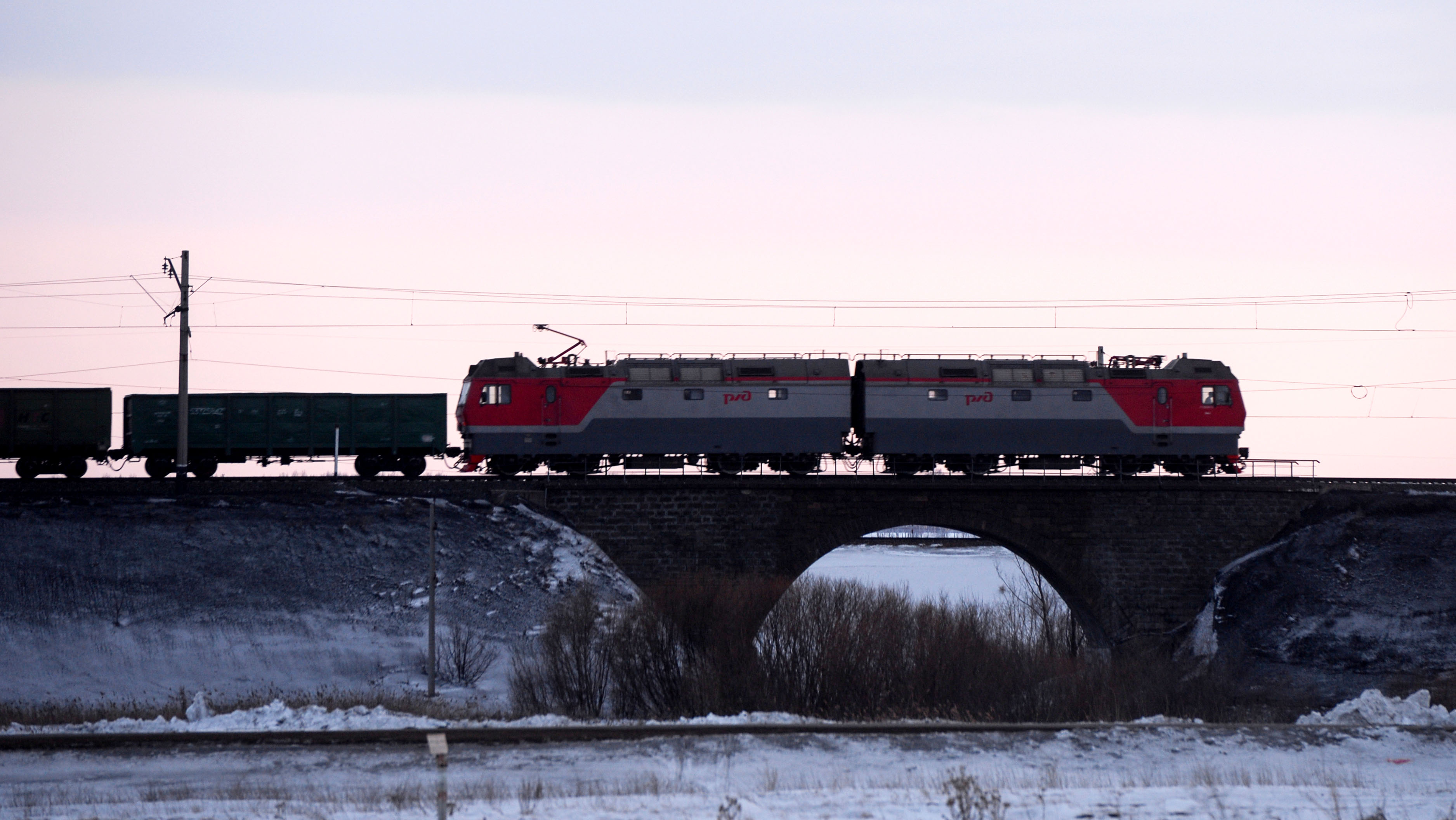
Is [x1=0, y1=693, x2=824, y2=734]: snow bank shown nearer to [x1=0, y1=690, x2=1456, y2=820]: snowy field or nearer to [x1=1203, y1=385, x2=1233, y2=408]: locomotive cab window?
[x1=0, y1=690, x2=1456, y2=820]: snowy field

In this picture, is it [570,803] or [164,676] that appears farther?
[164,676]

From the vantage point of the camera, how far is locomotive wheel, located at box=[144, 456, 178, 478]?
129ft

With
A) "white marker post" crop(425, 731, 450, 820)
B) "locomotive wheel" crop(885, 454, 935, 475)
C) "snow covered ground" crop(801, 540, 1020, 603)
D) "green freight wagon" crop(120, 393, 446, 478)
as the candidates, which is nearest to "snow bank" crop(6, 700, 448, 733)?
"white marker post" crop(425, 731, 450, 820)

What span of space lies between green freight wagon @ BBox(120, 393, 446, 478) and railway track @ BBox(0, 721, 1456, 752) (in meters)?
22.8

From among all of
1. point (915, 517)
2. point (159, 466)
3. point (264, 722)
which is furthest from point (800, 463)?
point (264, 722)

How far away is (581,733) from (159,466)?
28.1 m

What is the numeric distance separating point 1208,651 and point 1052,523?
5963 millimetres

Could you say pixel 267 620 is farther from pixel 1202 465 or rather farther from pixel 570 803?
pixel 1202 465

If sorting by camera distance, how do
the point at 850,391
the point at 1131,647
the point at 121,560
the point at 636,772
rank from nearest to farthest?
the point at 636,772 → the point at 121,560 → the point at 1131,647 → the point at 850,391

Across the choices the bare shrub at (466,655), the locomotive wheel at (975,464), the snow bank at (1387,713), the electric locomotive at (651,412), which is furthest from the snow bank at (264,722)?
the locomotive wheel at (975,464)

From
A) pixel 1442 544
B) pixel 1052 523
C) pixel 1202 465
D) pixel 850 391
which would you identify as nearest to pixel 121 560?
pixel 850 391

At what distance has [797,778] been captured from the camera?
1514cm

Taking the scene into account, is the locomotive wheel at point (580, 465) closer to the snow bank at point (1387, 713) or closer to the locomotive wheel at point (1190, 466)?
the locomotive wheel at point (1190, 466)

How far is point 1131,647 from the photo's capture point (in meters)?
36.7
